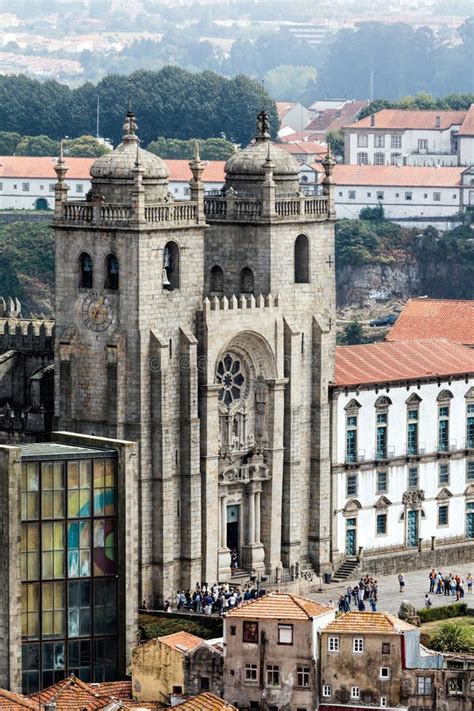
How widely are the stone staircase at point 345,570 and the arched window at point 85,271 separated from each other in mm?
15266

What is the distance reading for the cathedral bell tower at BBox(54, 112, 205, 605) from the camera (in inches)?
4481

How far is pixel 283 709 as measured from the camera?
4008 inches

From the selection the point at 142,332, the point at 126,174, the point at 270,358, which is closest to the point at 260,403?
the point at 270,358

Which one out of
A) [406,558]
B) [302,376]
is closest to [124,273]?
[302,376]

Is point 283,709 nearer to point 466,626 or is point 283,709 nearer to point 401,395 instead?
point 466,626

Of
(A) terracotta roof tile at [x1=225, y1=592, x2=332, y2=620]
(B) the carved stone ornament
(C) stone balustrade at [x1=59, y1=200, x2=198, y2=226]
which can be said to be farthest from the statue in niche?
(A) terracotta roof tile at [x1=225, y1=592, x2=332, y2=620]

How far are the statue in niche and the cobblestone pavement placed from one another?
627 cm

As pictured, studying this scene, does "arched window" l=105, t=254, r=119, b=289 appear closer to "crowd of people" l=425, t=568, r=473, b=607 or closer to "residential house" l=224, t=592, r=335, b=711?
"crowd of people" l=425, t=568, r=473, b=607

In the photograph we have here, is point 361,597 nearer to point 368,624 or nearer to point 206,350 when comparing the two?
point 206,350

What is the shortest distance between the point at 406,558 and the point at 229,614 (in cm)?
2184

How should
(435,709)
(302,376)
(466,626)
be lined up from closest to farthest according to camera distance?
(435,709) → (466,626) → (302,376)

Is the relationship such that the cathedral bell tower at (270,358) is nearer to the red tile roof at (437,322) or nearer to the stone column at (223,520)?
the stone column at (223,520)

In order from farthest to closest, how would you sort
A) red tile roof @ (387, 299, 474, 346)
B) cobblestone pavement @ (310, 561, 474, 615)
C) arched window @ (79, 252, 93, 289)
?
red tile roof @ (387, 299, 474, 346)
cobblestone pavement @ (310, 561, 474, 615)
arched window @ (79, 252, 93, 289)

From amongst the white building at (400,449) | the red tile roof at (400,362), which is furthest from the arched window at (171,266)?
the red tile roof at (400,362)
